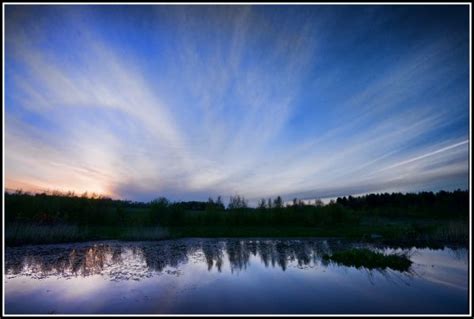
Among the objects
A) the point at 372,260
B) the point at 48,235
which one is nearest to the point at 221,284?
the point at 372,260

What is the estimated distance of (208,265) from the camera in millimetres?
10977

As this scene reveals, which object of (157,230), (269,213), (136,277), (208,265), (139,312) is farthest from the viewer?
(269,213)

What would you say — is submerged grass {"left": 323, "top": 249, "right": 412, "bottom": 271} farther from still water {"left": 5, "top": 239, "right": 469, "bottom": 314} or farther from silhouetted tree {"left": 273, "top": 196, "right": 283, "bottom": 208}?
silhouetted tree {"left": 273, "top": 196, "right": 283, "bottom": 208}

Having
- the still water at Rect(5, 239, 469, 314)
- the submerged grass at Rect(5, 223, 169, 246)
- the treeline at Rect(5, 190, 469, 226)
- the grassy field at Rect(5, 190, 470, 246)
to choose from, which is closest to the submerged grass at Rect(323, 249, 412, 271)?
the still water at Rect(5, 239, 469, 314)

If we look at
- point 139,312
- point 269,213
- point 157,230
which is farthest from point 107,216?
point 139,312

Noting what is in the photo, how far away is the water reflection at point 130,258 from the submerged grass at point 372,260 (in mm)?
1031

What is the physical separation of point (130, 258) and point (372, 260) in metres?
9.66

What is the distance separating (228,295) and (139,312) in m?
2.20

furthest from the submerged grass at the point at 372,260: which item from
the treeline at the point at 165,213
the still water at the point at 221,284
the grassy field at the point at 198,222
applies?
the treeline at the point at 165,213

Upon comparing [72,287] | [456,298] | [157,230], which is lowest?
[456,298]

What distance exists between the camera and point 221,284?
27.3ft

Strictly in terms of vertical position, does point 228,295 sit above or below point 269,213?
below

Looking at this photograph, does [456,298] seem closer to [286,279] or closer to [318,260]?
[286,279]

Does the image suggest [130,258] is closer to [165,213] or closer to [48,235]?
[48,235]
